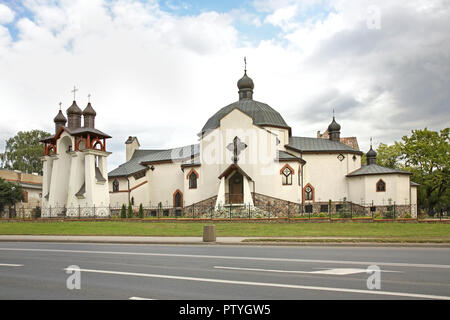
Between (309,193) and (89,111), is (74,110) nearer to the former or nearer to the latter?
(89,111)

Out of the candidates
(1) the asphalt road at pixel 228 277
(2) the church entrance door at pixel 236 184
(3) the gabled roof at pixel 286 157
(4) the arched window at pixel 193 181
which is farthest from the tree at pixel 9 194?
(1) the asphalt road at pixel 228 277

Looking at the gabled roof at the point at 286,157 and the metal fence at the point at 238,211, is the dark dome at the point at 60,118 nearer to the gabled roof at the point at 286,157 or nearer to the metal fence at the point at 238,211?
the metal fence at the point at 238,211

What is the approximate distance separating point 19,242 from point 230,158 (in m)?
25.3

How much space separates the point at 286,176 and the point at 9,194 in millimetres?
34372

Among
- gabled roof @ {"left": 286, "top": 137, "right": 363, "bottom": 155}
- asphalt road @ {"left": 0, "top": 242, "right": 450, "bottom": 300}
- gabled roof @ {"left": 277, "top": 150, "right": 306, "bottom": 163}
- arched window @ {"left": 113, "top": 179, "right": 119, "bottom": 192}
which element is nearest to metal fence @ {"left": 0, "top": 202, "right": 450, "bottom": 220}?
gabled roof @ {"left": 277, "top": 150, "right": 306, "bottom": 163}

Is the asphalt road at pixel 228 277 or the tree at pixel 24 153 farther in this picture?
the tree at pixel 24 153

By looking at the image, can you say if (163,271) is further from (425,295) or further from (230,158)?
(230,158)

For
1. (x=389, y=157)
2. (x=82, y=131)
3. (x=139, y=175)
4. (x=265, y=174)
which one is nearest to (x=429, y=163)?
(x=389, y=157)

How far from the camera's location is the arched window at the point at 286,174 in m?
44.2

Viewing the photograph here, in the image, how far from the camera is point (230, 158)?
44875 mm

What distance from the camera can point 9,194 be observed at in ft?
177

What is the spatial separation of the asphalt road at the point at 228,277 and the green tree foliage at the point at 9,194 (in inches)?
1743

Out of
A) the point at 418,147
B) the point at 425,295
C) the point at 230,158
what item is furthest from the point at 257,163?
the point at 425,295
